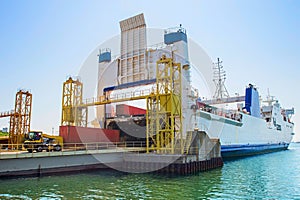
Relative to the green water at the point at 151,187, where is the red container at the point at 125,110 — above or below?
above

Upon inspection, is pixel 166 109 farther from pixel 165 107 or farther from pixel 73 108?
pixel 73 108

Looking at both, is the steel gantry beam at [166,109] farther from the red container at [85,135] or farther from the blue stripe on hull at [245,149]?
the blue stripe on hull at [245,149]

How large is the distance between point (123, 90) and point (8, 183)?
20737mm

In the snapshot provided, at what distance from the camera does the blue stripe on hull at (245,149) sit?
33594 mm

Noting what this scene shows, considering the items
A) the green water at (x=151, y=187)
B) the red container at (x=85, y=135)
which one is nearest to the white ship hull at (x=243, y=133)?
the red container at (x=85, y=135)

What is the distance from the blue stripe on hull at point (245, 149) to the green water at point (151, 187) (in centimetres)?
1435

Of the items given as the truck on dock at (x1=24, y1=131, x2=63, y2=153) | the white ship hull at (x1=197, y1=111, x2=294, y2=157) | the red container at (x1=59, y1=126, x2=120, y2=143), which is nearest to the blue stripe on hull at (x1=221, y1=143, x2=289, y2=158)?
the white ship hull at (x1=197, y1=111, x2=294, y2=157)

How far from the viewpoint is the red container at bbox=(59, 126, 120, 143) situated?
24.7 m

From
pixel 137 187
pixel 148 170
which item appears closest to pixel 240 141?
pixel 148 170

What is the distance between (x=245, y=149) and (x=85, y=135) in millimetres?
25517

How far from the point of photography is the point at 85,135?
85.8 ft

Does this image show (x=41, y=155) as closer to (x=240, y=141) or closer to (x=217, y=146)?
(x=217, y=146)

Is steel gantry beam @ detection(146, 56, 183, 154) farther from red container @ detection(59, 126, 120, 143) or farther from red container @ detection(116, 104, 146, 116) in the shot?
red container @ detection(116, 104, 146, 116)

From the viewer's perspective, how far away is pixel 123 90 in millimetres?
34594
